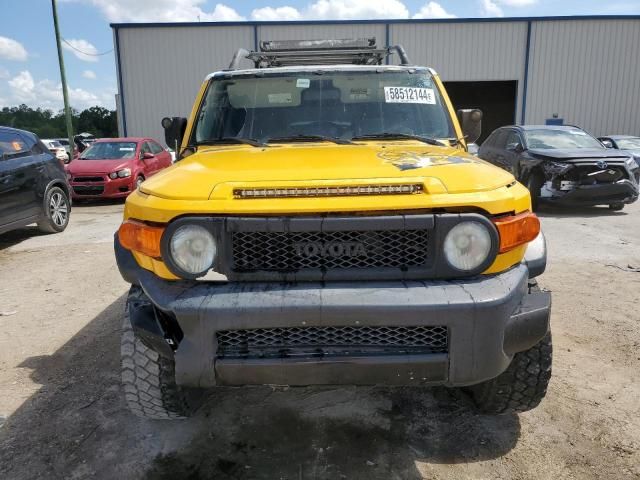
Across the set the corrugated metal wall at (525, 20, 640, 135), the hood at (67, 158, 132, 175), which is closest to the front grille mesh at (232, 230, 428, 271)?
the hood at (67, 158, 132, 175)

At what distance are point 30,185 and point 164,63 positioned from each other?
581 inches

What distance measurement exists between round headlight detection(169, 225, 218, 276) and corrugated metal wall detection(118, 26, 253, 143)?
19522mm

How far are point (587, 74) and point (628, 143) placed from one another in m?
9.96

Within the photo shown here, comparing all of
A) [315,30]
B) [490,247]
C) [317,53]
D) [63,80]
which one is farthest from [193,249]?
[63,80]

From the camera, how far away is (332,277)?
216 centimetres

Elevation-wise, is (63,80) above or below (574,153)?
above

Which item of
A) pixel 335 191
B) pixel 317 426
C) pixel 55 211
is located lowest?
pixel 317 426

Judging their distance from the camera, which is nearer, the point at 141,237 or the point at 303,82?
the point at 141,237

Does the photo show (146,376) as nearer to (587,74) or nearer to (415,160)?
(415,160)

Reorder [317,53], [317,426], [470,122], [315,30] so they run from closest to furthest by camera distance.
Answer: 1. [317,426]
2. [470,122]
3. [317,53]
4. [315,30]

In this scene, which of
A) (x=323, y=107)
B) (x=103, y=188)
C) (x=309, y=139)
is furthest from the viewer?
(x=103, y=188)

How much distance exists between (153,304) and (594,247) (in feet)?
20.4

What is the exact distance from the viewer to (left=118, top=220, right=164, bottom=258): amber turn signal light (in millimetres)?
2205

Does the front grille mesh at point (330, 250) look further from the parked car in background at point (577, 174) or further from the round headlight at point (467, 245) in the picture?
the parked car in background at point (577, 174)
